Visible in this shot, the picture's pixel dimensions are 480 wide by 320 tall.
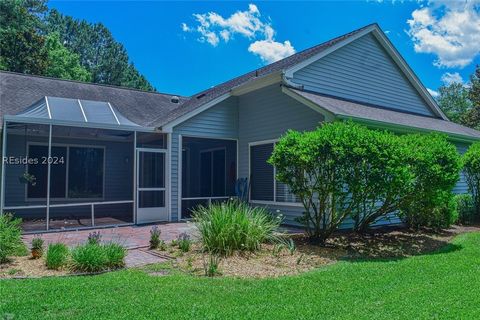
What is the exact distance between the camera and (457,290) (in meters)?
4.90

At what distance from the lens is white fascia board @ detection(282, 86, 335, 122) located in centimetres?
964

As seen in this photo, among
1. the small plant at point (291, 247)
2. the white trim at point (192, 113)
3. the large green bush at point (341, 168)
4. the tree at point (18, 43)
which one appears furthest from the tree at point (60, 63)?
the small plant at point (291, 247)

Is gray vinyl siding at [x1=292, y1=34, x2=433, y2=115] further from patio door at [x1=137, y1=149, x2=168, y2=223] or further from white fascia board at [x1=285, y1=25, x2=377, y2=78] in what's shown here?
patio door at [x1=137, y1=149, x2=168, y2=223]

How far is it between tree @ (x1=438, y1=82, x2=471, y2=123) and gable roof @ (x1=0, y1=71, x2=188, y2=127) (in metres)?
35.8

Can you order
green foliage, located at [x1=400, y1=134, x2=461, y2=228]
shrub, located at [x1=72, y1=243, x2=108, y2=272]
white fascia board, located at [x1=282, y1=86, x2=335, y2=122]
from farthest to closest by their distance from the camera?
white fascia board, located at [x1=282, y1=86, x2=335, y2=122] < green foliage, located at [x1=400, y1=134, x2=461, y2=228] < shrub, located at [x1=72, y1=243, x2=108, y2=272]

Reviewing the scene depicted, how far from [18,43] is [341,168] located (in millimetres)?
25985

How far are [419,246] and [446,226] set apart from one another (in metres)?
2.73

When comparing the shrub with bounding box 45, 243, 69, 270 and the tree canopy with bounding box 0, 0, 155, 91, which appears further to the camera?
the tree canopy with bounding box 0, 0, 155, 91

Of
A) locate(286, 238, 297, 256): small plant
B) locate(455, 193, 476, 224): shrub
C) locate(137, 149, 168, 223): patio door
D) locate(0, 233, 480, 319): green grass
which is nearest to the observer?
locate(0, 233, 480, 319): green grass

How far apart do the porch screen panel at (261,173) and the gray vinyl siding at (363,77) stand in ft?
8.37

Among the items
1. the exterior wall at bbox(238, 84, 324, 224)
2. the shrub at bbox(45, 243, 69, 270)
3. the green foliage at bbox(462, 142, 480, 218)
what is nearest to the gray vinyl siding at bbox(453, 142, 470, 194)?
the green foliage at bbox(462, 142, 480, 218)

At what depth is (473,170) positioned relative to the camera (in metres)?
12.0

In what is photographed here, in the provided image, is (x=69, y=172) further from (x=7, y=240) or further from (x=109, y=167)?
(x=7, y=240)

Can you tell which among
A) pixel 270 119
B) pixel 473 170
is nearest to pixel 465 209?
pixel 473 170
